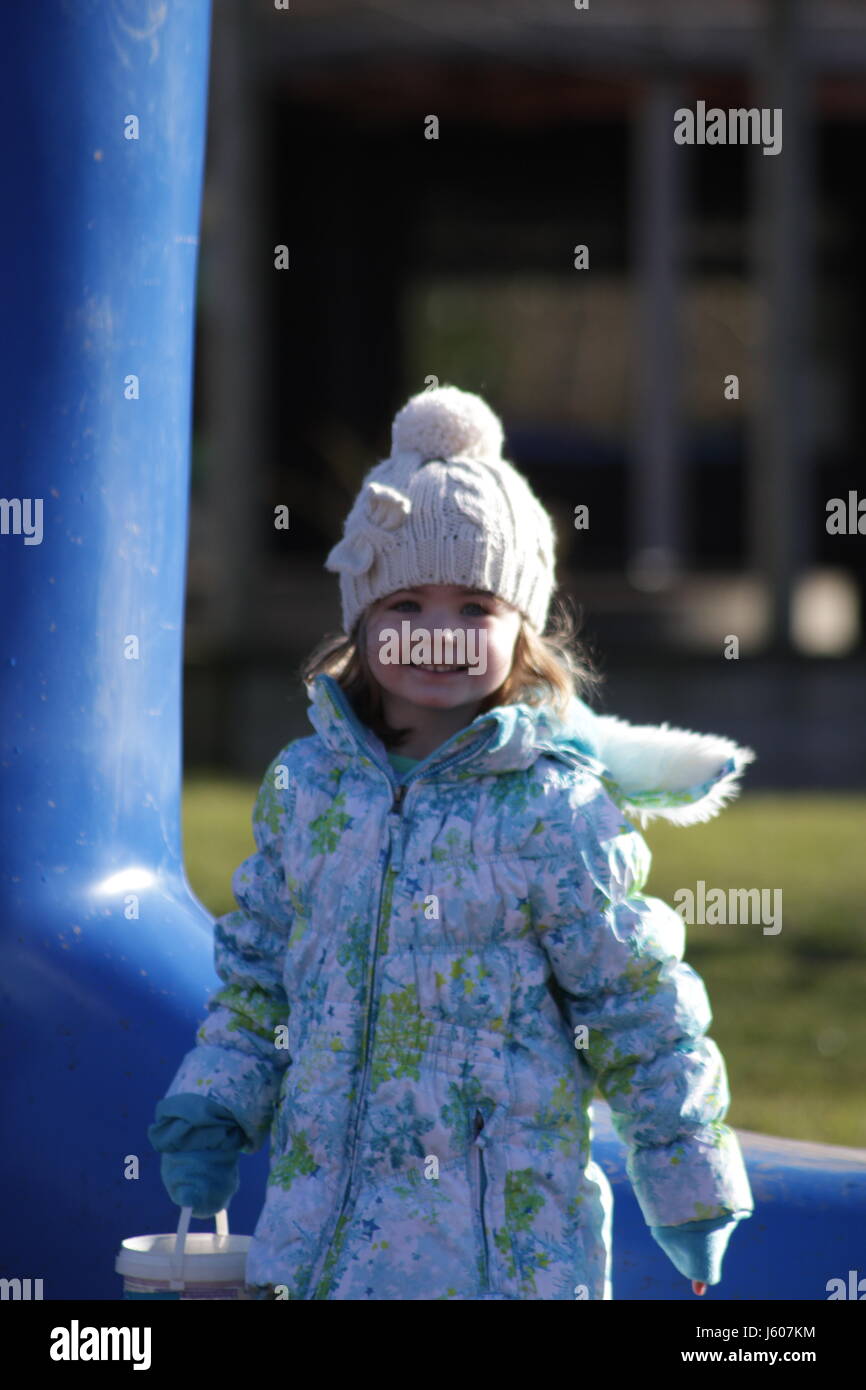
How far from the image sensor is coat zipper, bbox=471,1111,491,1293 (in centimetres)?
212

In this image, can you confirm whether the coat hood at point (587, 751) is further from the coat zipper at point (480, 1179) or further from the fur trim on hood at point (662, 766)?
the coat zipper at point (480, 1179)

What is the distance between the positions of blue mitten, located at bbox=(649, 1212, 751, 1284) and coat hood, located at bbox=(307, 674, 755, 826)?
0.43 m

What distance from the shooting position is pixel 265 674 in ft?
32.2

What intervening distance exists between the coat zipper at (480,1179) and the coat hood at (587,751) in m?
0.36

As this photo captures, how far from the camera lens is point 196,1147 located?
→ 2.27 meters

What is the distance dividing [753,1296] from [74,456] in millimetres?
1465

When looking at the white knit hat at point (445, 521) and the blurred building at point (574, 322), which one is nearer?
the white knit hat at point (445, 521)

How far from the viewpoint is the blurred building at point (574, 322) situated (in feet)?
33.0

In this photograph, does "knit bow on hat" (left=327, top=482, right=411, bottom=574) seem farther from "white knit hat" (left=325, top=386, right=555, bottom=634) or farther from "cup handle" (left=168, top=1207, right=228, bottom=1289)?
"cup handle" (left=168, top=1207, right=228, bottom=1289)

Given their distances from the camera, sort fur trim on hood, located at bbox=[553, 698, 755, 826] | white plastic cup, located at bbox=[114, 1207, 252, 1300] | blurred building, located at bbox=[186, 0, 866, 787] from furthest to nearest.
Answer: blurred building, located at bbox=[186, 0, 866, 787] < fur trim on hood, located at bbox=[553, 698, 755, 826] < white plastic cup, located at bbox=[114, 1207, 252, 1300]

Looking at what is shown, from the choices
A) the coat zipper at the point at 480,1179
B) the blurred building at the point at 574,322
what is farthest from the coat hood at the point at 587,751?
the blurred building at the point at 574,322

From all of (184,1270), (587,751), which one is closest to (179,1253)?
(184,1270)

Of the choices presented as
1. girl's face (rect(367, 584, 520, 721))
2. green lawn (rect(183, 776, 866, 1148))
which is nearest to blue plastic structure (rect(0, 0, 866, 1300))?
girl's face (rect(367, 584, 520, 721))

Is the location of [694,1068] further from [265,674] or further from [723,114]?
[723,114]
